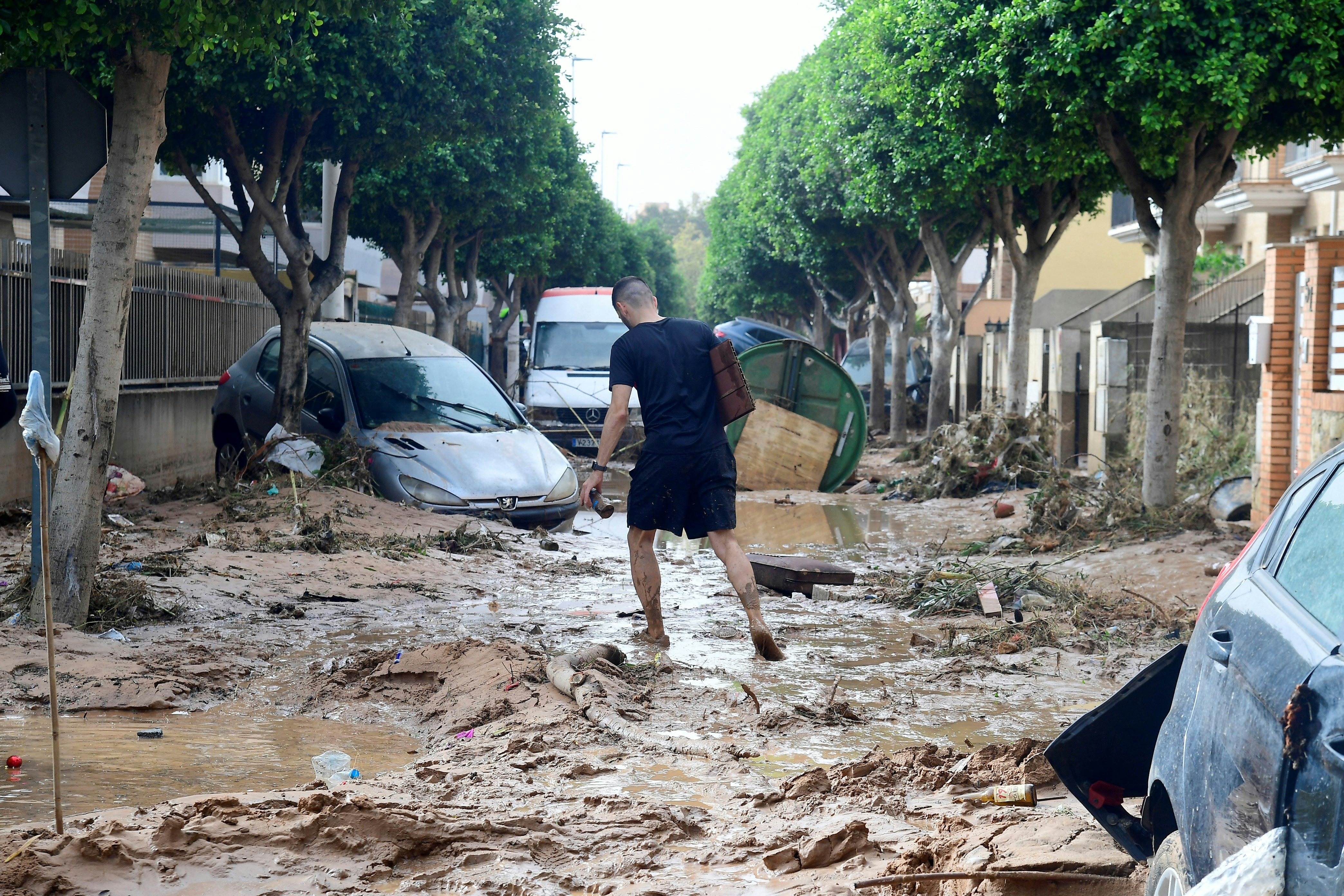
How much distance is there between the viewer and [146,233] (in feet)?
92.1

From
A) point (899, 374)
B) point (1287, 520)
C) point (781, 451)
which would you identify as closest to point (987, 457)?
point (781, 451)

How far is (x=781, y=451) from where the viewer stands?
15672mm

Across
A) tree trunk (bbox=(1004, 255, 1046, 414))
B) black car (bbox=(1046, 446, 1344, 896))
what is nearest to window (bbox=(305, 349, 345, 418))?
tree trunk (bbox=(1004, 255, 1046, 414))

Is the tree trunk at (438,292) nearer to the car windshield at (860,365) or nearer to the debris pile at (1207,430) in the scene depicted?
the car windshield at (860,365)

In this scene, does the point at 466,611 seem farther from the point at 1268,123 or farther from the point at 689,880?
the point at 1268,123

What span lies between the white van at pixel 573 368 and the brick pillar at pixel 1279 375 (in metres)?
8.73

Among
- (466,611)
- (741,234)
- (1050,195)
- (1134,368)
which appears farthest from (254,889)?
(741,234)

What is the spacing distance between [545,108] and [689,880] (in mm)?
15075

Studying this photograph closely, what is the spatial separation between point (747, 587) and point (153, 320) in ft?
31.7

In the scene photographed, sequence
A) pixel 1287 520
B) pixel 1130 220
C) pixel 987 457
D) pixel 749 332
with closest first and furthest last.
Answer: pixel 1287 520
pixel 987 457
pixel 749 332
pixel 1130 220

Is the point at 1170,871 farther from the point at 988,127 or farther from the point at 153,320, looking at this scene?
the point at 153,320

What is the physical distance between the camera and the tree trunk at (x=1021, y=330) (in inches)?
681

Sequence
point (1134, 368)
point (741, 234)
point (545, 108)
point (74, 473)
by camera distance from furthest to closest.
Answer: point (741, 234)
point (545, 108)
point (1134, 368)
point (74, 473)

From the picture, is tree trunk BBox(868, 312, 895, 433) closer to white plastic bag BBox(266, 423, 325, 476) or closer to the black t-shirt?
white plastic bag BBox(266, 423, 325, 476)
